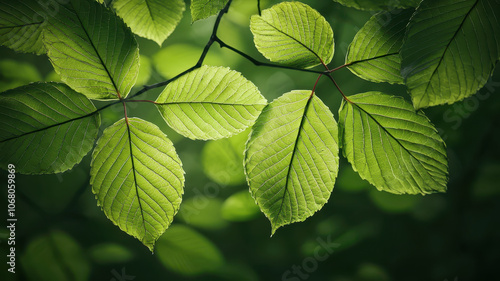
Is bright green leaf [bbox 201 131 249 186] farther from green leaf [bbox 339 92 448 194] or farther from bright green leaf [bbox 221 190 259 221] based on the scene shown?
green leaf [bbox 339 92 448 194]

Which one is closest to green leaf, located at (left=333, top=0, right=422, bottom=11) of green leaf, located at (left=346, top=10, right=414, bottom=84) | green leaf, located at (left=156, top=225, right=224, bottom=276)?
green leaf, located at (left=346, top=10, right=414, bottom=84)

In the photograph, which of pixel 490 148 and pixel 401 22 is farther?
pixel 490 148

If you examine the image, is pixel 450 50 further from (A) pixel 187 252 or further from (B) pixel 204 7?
(A) pixel 187 252

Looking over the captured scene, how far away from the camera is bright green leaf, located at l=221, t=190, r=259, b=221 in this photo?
0.36m

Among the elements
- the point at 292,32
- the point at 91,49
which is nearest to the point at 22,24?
the point at 91,49

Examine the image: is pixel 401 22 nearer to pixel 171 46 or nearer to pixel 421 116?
pixel 421 116

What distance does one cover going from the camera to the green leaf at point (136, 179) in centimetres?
23

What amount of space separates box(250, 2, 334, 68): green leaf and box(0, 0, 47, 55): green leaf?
155 mm

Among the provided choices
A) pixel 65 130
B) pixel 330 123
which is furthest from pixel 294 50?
pixel 65 130

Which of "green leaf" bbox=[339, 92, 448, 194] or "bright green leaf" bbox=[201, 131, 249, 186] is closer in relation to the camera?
"green leaf" bbox=[339, 92, 448, 194]

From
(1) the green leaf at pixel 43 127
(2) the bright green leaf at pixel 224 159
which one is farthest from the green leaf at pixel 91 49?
(2) the bright green leaf at pixel 224 159

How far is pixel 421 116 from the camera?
0.23 meters

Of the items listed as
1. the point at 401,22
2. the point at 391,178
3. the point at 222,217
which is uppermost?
the point at 401,22

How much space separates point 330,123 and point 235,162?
0.15 m
